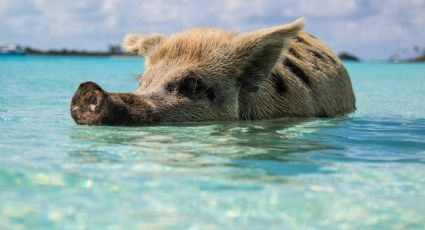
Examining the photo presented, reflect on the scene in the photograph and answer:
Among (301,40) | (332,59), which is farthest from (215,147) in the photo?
(332,59)

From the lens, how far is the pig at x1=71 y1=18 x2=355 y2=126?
6.86 metres

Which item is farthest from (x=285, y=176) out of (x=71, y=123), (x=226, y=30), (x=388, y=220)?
(x=226, y=30)

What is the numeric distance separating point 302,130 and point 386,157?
1.84 meters

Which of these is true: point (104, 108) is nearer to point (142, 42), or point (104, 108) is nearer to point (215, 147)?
point (215, 147)

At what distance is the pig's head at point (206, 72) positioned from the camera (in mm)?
7438

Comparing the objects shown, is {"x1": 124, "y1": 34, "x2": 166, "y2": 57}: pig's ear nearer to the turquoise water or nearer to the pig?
the pig

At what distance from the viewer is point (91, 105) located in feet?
22.1

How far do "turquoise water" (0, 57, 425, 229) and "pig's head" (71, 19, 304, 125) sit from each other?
37cm

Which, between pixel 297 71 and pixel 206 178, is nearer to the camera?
pixel 206 178

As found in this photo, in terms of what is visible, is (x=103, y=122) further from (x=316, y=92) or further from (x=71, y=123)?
(x=316, y=92)

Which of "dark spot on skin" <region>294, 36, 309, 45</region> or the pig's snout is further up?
"dark spot on skin" <region>294, 36, 309, 45</region>

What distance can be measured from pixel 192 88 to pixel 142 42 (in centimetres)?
162

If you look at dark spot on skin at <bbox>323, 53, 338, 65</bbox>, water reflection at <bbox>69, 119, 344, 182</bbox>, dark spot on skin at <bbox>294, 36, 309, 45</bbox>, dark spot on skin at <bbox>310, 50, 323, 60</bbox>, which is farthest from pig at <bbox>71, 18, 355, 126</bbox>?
dark spot on skin at <bbox>323, 53, 338, 65</bbox>

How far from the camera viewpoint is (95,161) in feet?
16.0
